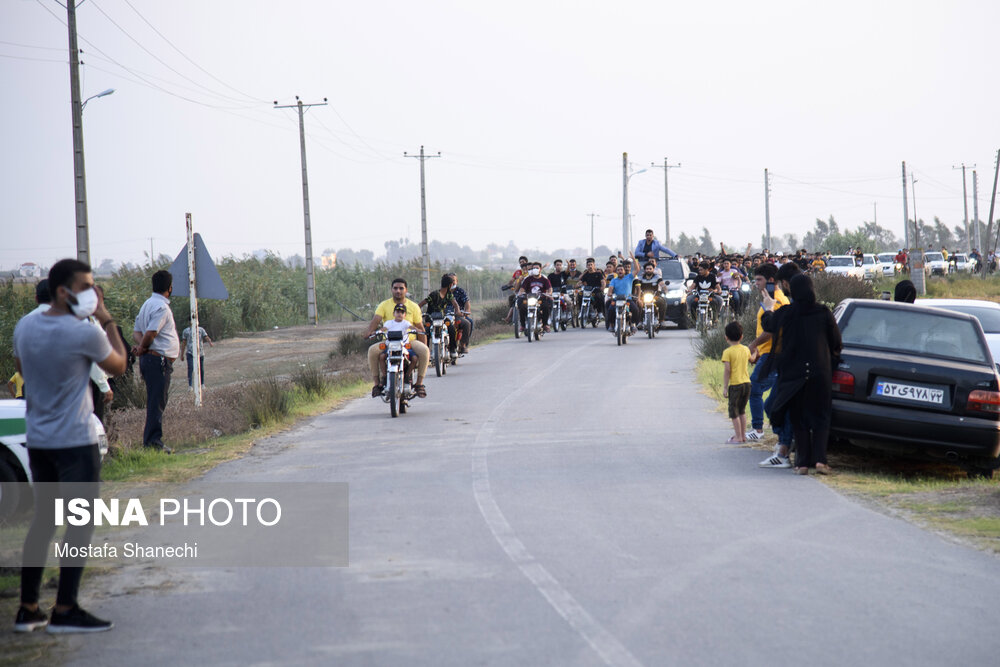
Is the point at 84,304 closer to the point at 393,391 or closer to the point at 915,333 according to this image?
the point at 915,333

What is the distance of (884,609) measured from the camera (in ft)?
20.0

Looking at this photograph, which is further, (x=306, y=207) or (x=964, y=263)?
(x=964, y=263)

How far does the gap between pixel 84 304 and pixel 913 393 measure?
7506 millimetres

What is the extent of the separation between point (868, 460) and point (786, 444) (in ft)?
4.96

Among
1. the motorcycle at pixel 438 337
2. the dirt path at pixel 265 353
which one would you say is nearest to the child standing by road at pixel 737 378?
the motorcycle at pixel 438 337

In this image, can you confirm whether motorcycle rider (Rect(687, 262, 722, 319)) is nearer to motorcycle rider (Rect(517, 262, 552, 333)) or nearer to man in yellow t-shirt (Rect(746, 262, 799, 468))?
motorcycle rider (Rect(517, 262, 552, 333))

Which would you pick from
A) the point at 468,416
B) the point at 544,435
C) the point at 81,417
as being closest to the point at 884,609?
the point at 81,417

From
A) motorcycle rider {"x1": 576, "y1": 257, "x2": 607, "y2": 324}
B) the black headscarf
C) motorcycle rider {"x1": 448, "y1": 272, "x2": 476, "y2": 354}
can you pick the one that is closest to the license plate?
the black headscarf

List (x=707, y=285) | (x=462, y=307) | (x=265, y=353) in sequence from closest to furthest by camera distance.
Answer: (x=462, y=307) < (x=707, y=285) < (x=265, y=353)

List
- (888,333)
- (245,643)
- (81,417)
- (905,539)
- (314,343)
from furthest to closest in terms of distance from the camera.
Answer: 1. (314,343)
2. (888,333)
3. (905,539)
4. (81,417)
5. (245,643)

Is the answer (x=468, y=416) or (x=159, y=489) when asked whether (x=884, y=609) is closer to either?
(x=159, y=489)

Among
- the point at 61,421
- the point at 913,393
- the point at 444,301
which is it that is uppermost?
the point at 444,301

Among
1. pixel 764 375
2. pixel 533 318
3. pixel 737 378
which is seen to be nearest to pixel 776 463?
pixel 764 375

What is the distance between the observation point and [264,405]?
50.3 feet
